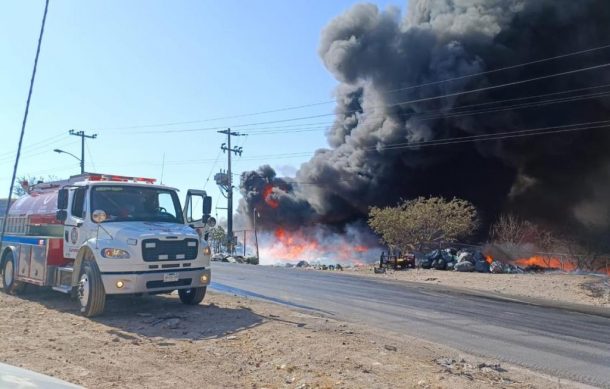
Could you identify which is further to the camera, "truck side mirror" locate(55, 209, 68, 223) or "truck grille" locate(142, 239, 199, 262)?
"truck side mirror" locate(55, 209, 68, 223)

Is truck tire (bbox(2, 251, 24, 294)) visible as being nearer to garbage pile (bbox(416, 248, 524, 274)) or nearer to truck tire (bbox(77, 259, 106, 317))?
truck tire (bbox(77, 259, 106, 317))

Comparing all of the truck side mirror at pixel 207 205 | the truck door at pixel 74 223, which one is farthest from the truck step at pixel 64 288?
the truck side mirror at pixel 207 205

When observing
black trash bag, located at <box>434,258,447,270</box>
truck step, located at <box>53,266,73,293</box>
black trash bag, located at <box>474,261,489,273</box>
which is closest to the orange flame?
black trash bag, located at <box>434,258,447,270</box>

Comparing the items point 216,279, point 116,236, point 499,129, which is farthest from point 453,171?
point 116,236

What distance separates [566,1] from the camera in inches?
1412

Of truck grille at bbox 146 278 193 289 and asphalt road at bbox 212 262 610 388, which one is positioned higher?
truck grille at bbox 146 278 193 289

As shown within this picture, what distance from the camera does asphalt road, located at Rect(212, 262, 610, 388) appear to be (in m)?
6.76

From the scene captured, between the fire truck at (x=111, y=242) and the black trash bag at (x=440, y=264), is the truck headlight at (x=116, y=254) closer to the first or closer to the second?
the fire truck at (x=111, y=242)

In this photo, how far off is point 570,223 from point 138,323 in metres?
34.6

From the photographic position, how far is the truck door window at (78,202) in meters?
9.13

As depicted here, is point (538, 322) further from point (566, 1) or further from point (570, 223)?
point (566, 1)

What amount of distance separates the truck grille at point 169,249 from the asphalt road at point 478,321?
2833 mm

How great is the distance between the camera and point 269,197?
57.3 meters

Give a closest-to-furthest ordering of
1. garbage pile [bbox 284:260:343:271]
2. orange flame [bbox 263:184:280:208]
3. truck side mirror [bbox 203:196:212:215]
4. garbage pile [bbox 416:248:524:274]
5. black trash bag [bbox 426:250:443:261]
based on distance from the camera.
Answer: truck side mirror [bbox 203:196:212:215] → garbage pile [bbox 416:248:524:274] → black trash bag [bbox 426:250:443:261] → garbage pile [bbox 284:260:343:271] → orange flame [bbox 263:184:280:208]
